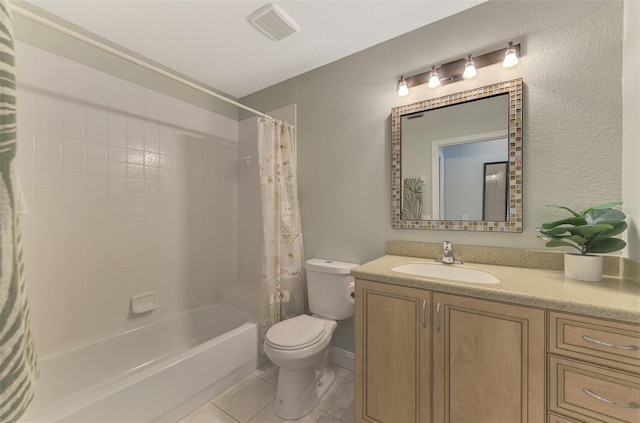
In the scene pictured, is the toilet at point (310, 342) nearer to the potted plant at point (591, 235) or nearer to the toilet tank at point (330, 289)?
the toilet tank at point (330, 289)

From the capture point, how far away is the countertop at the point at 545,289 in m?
0.80

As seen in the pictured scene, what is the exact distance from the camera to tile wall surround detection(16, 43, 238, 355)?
4.83 ft

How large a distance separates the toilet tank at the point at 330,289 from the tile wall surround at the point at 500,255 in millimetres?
366

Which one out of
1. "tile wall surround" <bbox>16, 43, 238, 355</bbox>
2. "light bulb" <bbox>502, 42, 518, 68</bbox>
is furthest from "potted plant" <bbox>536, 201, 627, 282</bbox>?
"tile wall surround" <bbox>16, 43, 238, 355</bbox>

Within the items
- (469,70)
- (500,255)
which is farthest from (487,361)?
(469,70)

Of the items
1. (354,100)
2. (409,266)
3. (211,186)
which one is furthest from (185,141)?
(409,266)

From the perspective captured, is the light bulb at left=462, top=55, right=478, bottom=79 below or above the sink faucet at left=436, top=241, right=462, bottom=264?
above

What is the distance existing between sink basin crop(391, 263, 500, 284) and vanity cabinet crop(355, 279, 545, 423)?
24 cm

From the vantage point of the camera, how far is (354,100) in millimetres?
1867

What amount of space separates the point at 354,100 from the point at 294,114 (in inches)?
22.1

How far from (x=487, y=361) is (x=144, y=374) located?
5.24ft

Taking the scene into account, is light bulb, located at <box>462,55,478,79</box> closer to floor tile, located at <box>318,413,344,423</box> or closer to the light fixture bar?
the light fixture bar

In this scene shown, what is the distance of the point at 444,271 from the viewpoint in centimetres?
140

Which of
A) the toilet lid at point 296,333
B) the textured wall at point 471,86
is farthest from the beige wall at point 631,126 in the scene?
the toilet lid at point 296,333
